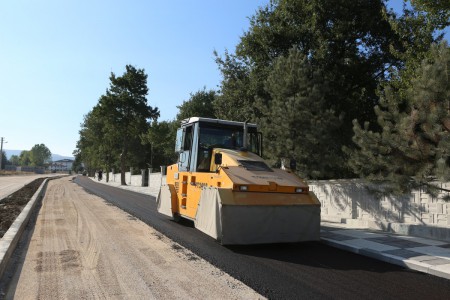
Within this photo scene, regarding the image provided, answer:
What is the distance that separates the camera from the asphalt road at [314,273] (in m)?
4.98

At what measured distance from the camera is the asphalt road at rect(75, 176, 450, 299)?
16.3ft

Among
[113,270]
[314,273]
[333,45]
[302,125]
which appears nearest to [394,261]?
[314,273]

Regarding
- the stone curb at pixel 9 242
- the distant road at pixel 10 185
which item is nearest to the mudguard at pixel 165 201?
the stone curb at pixel 9 242

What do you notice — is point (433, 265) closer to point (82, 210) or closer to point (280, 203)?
point (280, 203)

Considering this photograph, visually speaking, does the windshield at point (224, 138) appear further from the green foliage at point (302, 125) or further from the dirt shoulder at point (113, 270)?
the dirt shoulder at point (113, 270)

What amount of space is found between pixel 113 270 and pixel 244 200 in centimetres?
287

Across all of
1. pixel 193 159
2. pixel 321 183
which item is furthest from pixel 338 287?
pixel 321 183

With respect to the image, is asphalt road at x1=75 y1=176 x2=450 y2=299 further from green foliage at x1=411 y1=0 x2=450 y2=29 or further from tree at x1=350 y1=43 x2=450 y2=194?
green foliage at x1=411 y1=0 x2=450 y2=29

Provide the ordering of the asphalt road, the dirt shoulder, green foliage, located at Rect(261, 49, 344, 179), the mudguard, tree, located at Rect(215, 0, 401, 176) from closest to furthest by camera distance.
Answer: the dirt shoulder → the asphalt road → the mudguard → green foliage, located at Rect(261, 49, 344, 179) → tree, located at Rect(215, 0, 401, 176)

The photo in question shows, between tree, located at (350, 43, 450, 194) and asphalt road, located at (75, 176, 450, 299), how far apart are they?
2058 millimetres

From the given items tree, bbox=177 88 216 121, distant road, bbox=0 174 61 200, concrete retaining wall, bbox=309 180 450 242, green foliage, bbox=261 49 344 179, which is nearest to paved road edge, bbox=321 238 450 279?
concrete retaining wall, bbox=309 180 450 242

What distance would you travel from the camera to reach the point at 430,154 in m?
7.38

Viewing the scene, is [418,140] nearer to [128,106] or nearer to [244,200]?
[244,200]

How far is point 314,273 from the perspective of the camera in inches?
233
